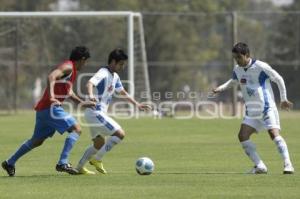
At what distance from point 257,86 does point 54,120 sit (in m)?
3.25

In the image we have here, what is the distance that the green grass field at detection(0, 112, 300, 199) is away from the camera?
1257 centimetres

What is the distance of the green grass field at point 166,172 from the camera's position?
12569mm

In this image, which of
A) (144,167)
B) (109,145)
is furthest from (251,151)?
(109,145)

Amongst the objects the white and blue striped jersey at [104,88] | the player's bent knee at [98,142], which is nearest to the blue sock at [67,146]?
the player's bent knee at [98,142]

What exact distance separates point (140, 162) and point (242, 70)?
2241mm

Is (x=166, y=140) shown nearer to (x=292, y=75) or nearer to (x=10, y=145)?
(x=10, y=145)

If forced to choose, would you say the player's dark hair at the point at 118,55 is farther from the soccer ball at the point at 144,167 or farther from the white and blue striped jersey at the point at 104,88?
the soccer ball at the point at 144,167

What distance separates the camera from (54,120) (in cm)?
1494

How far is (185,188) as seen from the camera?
13.0 metres

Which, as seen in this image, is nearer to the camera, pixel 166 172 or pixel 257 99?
pixel 257 99

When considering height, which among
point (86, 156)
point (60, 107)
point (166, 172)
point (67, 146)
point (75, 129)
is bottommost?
point (166, 172)

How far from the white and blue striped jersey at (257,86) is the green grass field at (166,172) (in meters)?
1.06

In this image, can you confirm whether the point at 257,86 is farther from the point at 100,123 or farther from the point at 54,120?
the point at 54,120

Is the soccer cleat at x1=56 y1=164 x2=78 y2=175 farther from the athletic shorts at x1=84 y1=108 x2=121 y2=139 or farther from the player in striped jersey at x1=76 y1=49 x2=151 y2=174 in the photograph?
the athletic shorts at x1=84 y1=108 x2=121 y2=139
